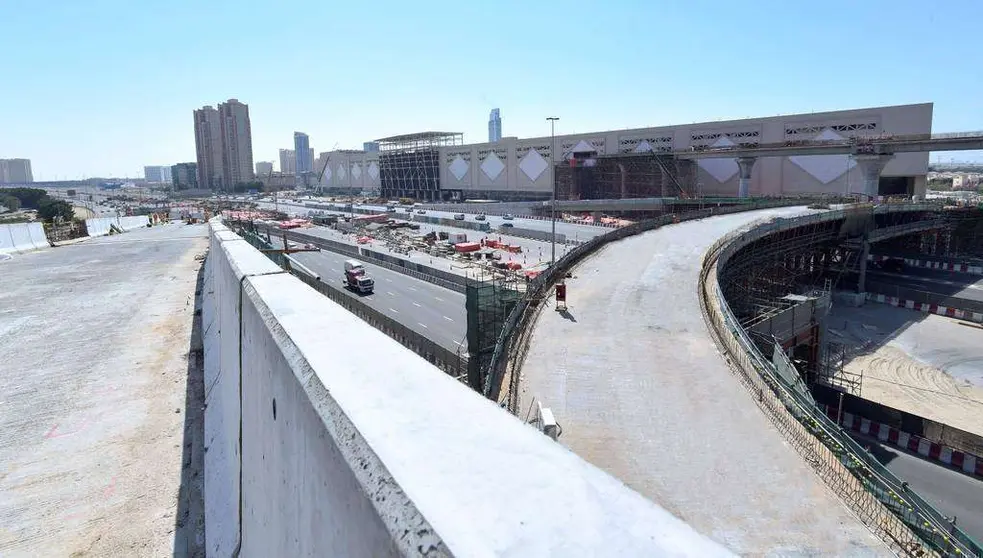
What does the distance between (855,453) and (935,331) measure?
101 feet

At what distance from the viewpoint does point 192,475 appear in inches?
368

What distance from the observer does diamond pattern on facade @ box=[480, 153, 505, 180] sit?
93.5 metres

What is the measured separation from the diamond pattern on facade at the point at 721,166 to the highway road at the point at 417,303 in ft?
157

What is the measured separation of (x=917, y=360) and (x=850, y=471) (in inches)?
1004

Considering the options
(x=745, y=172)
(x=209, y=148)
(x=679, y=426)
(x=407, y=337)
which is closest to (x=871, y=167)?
(x=745, y=172)

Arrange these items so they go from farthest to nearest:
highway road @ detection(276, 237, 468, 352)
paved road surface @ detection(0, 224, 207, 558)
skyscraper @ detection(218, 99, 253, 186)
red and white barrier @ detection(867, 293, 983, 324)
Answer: skyscraper @ detection(218, 99, 253, 186) < red and white barrier @ detection(867, 293, 983, 324) < highway road @ detection(276, 237, 468, 352) < paved road surface @ detection(0, 224, 207, 558)

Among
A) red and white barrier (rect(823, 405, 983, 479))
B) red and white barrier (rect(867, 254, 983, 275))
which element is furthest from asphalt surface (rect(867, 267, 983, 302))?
red and white barrier (rect(823, 405, 983, 479))

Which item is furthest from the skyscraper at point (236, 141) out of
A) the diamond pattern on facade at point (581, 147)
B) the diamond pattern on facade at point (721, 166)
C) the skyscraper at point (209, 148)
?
the diamond pattern on facade at point (721, 166)

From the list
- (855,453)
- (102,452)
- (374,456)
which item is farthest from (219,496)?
(855,453)

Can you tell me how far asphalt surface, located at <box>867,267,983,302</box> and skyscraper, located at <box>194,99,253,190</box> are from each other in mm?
174044

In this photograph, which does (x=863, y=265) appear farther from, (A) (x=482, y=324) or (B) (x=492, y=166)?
(B) (x=492, y=166)

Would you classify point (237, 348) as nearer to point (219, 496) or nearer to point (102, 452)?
point (219, 496)

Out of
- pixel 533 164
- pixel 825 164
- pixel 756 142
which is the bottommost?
pixel 825 164

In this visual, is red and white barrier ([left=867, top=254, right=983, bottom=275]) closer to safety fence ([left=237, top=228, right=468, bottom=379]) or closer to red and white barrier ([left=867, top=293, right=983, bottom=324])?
red and white barrier ([left=867, top=293, right=983, bottom=324])
